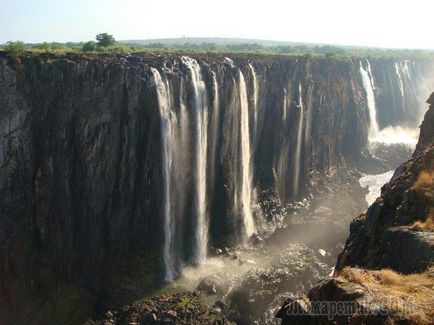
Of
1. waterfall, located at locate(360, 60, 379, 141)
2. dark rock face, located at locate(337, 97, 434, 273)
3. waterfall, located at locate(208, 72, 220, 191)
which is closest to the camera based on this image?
dark rock face, located at locate(337, 97, 434, 273)

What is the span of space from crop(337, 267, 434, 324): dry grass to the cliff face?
2524 centimetres

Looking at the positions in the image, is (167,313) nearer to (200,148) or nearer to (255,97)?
(200,148)

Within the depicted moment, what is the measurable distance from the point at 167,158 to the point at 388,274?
25957 millimetres

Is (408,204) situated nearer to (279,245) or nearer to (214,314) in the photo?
(214,314)

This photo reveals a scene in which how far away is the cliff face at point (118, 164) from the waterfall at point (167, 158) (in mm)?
91

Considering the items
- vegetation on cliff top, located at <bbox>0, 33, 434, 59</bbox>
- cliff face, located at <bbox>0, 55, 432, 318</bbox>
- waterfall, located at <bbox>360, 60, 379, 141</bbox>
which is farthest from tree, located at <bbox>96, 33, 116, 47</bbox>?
waterfall, located at <bbox>360, 60, 379, 141</bbox>

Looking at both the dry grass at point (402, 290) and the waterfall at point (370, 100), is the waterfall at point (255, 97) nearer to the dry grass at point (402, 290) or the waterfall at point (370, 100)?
the waterfall at point (370, 100)

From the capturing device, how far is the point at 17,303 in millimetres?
31000

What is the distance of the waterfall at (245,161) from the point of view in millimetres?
45344

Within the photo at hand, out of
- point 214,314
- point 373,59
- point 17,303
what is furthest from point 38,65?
point 373,59

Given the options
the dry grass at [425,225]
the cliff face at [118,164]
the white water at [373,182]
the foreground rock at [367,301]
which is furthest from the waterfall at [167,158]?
the white water at [373,182]

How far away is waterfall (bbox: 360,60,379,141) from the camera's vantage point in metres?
78.1

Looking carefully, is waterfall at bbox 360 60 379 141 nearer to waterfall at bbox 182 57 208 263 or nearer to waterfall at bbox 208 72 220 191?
waterfall at bbox 208 72 220 191

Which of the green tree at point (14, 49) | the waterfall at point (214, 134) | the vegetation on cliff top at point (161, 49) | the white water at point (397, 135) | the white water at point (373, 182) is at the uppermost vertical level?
the vegetation on cliff top at point (161, 49)
